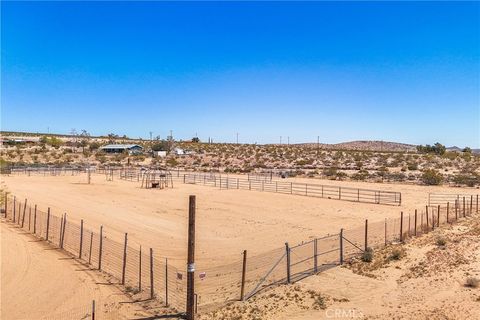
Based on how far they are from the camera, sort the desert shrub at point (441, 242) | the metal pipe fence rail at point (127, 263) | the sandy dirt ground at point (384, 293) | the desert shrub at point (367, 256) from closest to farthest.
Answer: the sandy dirt ground at point (384, 293) → the metal pipe fence rail at point (127, 263) → the desert shrub at point (367, 256) → the desert shrub at point (441, 242)

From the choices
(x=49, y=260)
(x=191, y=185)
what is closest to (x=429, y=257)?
(x=49, y=260)

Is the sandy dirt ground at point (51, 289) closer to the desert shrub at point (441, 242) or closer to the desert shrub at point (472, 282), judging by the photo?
the desert shrub at point (472, 282)

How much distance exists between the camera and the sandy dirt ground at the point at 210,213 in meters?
24.5

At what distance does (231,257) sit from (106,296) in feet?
22.6

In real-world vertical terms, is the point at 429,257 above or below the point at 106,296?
above

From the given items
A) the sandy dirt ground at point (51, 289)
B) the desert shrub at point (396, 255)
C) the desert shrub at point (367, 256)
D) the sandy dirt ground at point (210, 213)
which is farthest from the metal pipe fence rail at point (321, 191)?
the sandy dirt ground at point (51, 289)

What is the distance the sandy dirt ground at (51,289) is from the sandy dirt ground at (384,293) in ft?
12.1

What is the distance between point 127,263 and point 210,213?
15.7 meters

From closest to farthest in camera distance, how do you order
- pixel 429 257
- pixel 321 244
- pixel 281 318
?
1. pixel 281 318
2. pixel 429 257
3. pixel 321 244

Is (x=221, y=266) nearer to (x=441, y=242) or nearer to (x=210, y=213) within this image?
(x=441, y=242)

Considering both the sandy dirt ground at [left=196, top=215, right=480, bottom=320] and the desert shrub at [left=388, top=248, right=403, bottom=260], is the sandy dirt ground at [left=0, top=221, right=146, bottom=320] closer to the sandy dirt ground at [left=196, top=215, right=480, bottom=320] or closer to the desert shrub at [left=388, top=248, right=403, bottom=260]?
the sandy dirt ground at [left=196, top=215, right=480, bottom=320]

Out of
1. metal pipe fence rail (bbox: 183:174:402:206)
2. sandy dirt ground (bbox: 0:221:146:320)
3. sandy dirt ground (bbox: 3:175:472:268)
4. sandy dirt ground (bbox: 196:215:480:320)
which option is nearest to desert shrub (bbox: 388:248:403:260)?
sandy dirt ground (bbox: 196:215:480:320)

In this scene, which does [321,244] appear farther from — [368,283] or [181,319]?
[181,319]

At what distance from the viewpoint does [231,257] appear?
21.3m
